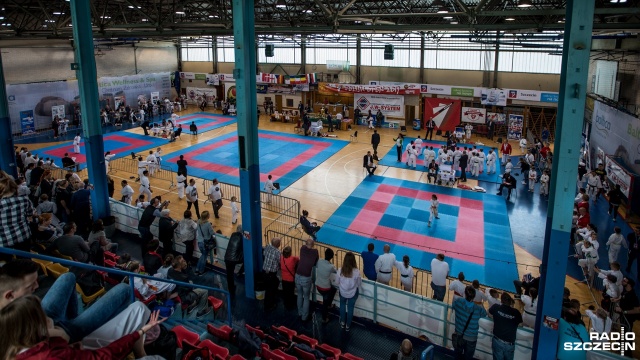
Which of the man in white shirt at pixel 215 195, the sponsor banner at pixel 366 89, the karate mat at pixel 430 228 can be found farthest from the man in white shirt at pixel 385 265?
the sponsor banner at pixel 366 89

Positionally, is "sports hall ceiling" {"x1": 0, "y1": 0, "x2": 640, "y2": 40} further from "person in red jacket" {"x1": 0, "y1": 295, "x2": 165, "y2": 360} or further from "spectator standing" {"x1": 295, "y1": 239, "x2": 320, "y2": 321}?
"person in red jacket" {"x1": 0, "y1": 295, "x2": 165, "y2": 360}

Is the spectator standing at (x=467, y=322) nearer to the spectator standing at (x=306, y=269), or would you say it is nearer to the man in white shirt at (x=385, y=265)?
the man in white shirt at (x=385, y=265)

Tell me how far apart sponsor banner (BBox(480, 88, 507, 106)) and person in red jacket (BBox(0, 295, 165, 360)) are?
33356mm

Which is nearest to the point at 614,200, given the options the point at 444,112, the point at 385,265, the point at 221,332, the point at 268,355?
the point at 385,265

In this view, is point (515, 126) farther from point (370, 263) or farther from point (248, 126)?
point (248, 126)

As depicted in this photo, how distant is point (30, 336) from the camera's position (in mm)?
2814

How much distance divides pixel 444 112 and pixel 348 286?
90.1 ft

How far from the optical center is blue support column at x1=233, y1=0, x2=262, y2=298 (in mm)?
Answer: 10078

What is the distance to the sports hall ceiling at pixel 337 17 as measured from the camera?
15.7m

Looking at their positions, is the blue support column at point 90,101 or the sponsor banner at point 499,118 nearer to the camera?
the blue support column at point 90,101

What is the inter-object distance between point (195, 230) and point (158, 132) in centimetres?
2314

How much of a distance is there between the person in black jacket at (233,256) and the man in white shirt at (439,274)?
15.7 feet

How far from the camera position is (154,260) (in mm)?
9562

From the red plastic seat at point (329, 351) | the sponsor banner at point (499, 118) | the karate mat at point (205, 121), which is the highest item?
the sponsor banner at point (499, 118)
